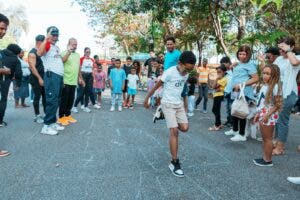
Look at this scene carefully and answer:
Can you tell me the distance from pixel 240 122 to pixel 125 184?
3.75 meters

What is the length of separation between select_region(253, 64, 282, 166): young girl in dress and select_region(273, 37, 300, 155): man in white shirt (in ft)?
1.67

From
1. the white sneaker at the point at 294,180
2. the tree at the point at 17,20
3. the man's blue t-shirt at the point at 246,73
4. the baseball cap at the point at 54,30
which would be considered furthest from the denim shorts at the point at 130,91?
the tree at the point at 17,20

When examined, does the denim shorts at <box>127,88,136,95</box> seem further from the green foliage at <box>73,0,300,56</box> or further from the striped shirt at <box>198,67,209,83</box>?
the green foliage at <box>73,0,300,56</box>

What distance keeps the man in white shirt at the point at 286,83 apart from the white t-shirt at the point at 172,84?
1.83m

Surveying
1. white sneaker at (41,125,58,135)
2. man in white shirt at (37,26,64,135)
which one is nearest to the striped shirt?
man in white shirt at (37,26,64,135)

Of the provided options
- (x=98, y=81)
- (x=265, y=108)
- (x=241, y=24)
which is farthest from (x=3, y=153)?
(x=241, y=24)

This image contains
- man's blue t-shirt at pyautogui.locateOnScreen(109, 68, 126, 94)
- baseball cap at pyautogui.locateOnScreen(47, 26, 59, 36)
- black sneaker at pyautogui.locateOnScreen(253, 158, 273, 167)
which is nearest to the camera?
black sneaker at pyautogui.locateOnScreen(253, 158, 273, 167)

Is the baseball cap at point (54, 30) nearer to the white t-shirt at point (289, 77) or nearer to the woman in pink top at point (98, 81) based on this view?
the white t-shirt at point (289, 77)

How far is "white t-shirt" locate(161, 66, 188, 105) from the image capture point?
16.1ft

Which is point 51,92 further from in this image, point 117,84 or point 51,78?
point 117,84

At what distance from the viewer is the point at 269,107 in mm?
5207

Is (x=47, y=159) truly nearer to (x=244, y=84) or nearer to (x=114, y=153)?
(x=114, y=153)

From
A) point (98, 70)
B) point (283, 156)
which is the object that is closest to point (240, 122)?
point (283, 156)

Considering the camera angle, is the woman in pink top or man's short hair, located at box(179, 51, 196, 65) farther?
the woman in pink top
